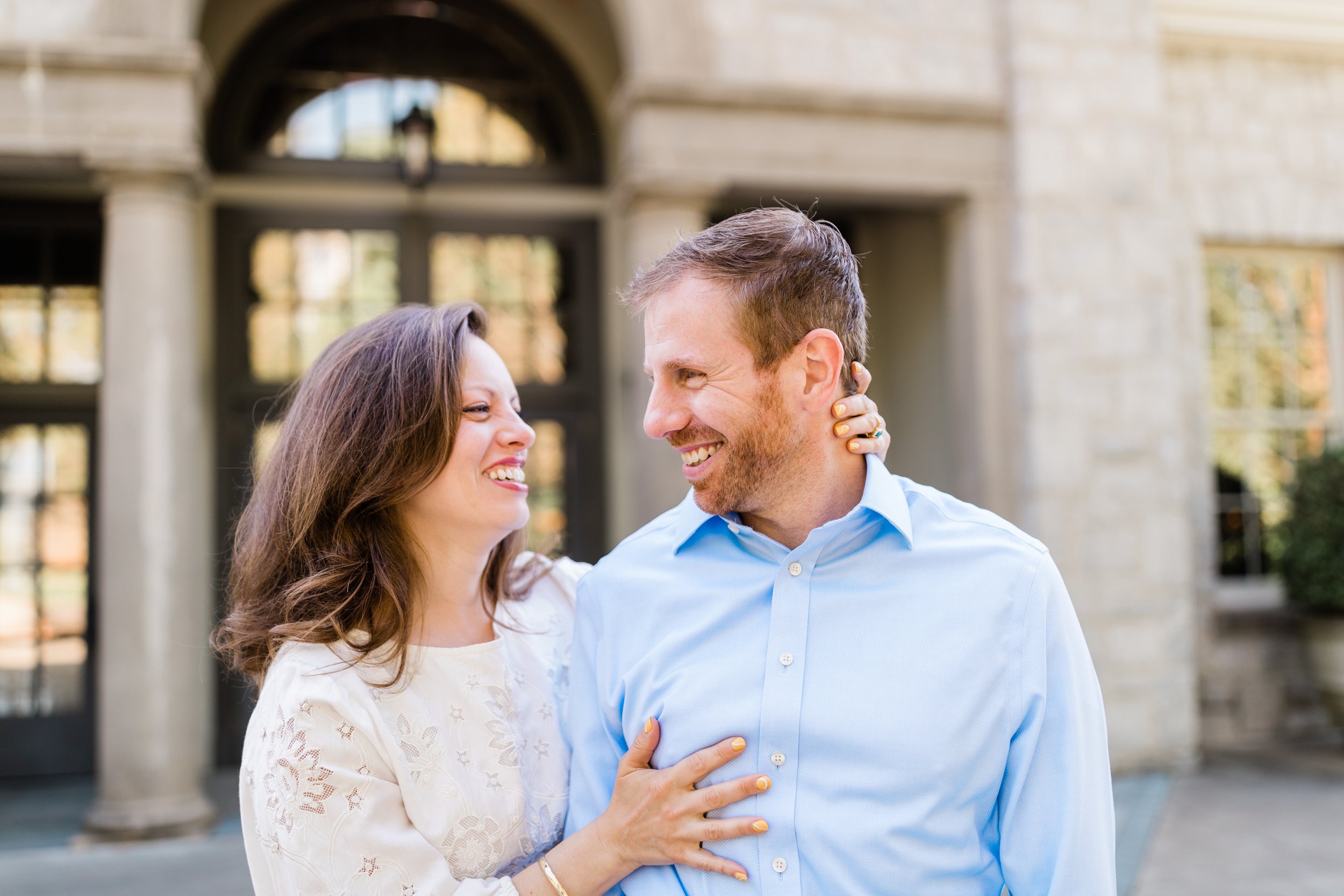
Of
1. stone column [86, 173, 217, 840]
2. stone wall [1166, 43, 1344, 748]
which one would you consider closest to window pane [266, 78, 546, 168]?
stone column [86, 173, 217, 840]

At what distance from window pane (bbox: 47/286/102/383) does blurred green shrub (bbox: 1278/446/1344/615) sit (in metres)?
7.55

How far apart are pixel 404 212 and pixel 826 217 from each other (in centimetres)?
291

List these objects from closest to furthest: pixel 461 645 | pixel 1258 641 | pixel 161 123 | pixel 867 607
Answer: pixel 867 607, pixel 461 645, pixel 161 123, pixel 1258 641

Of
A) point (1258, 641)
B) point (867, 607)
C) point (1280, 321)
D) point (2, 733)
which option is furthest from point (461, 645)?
point (1280, 321)

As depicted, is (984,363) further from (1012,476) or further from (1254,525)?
(1254,525)

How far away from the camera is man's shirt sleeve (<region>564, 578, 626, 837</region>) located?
5.77 feet

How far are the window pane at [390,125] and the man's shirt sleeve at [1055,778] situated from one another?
5782 mm

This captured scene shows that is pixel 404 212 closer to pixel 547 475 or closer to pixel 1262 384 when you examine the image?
pixel 547 475

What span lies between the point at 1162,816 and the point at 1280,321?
375 cm

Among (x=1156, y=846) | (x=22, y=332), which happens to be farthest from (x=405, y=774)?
(x=22, y=332)

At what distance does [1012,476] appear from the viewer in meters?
6.02

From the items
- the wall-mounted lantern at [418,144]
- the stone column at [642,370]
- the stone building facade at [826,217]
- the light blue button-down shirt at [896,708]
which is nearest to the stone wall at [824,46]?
the stone building facade at [826,217]

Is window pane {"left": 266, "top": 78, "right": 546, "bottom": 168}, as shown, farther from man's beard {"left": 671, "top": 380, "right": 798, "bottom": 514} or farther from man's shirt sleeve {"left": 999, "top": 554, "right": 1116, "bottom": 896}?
man's shirt sleeve {"left": 999, "top": 554, "right": 1116, "bottom": 896}

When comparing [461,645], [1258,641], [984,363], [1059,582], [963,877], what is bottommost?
[1258,641]
